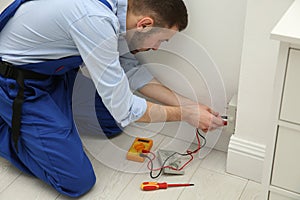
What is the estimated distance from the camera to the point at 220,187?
4.92 ft

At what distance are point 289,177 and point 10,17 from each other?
904 mm

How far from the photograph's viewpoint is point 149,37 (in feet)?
4.48

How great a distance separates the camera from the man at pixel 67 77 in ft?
4.17

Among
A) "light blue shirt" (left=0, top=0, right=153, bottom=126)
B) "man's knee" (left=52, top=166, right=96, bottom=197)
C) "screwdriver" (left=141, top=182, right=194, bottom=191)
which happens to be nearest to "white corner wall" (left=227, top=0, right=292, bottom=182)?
"screwdriver" (left=141, top=182, right=194, bottom=191)

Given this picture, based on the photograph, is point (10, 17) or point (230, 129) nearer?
point (10, 17)

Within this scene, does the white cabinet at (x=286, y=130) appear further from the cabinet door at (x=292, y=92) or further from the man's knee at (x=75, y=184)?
the man's knee at (x=75, y=184)

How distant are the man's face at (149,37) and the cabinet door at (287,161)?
18.3 inches

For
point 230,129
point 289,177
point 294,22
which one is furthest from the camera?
point 230,129

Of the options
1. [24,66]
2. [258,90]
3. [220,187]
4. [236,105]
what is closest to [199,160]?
[220,187]

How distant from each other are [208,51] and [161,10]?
0.28 m

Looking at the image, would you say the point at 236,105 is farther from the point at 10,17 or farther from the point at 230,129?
the point at 10,17

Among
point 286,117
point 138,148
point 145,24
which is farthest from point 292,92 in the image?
point 138,148

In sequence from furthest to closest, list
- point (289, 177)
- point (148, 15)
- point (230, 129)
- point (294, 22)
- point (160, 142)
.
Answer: point (160, 142), point (230, 129), point (148, 15), point (289, 177), point (294, 22)

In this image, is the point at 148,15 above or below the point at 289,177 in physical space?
above
